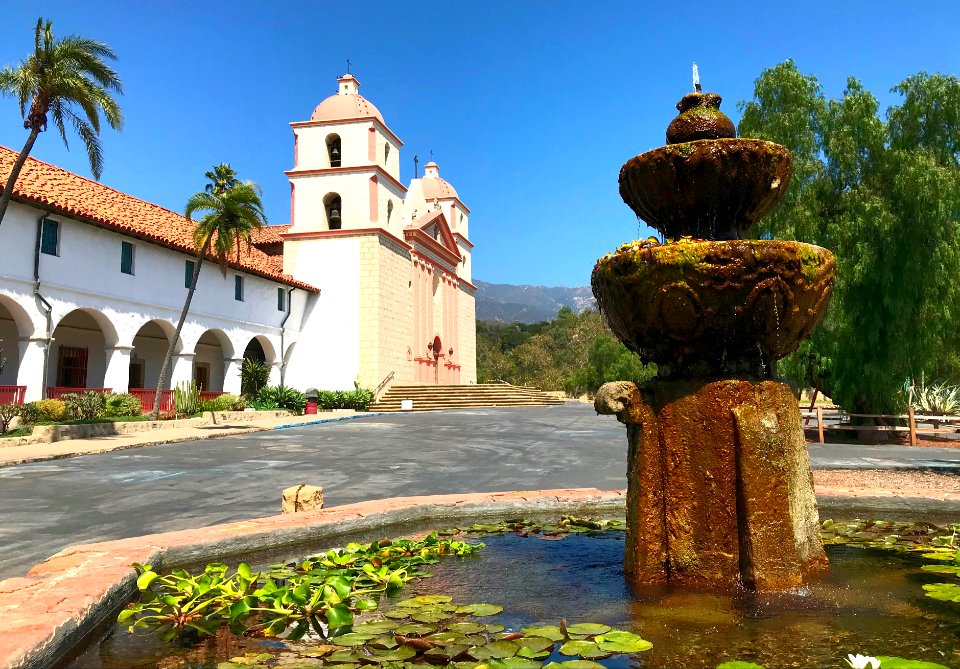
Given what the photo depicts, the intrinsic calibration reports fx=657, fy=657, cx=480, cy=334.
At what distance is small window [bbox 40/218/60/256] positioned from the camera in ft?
58.1

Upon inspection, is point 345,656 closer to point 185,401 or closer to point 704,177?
point 704,177

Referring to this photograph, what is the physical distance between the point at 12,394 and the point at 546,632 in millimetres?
18313

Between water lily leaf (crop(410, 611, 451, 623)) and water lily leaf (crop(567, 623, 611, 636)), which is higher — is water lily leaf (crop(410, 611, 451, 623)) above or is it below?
below

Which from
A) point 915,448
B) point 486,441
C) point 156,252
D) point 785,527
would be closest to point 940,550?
point 785,527

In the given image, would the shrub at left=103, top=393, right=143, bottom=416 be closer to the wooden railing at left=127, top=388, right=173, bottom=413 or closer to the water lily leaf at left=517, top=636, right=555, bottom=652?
the wooden railing at left=127, top=388, right=173, bottom=413

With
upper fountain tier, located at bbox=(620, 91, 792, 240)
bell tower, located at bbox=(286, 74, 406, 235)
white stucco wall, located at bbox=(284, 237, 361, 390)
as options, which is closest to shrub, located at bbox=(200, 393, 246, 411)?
white stucco wall, located at bbox=(284, 237, 361, 390)

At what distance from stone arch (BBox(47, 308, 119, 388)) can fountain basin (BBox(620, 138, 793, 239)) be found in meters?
20.0

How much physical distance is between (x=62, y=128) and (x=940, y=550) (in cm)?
1794

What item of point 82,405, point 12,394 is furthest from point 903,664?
point 12,394

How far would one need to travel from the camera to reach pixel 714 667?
7.49 feet

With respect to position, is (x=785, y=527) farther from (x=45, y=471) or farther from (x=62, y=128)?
(x=62, y=128)

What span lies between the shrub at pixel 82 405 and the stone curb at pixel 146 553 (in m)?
15.2

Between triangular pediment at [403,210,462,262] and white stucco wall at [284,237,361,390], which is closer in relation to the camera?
white stucco wall at [284,237,361,390]

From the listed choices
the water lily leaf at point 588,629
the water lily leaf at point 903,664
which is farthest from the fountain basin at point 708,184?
the water lily leaf at point 903,664
